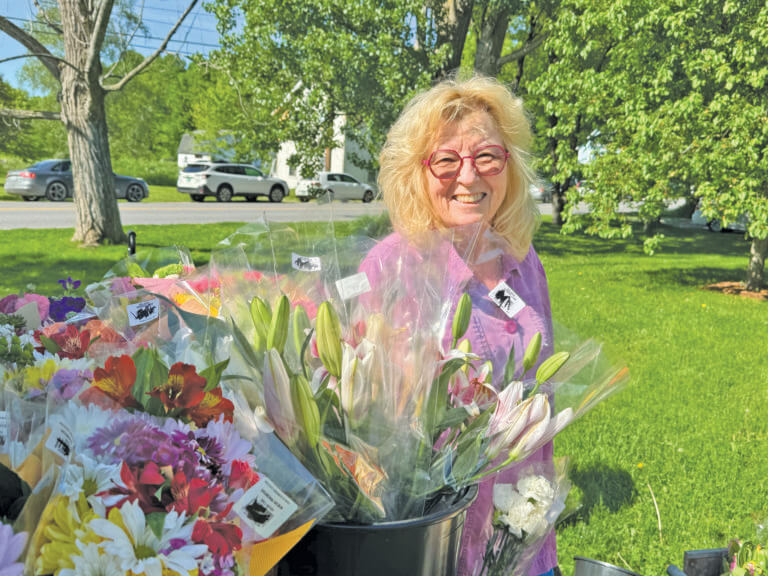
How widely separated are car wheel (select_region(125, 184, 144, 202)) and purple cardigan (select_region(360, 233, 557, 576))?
2147cm

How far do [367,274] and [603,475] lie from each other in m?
3.23

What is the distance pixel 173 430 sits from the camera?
841 millimetres

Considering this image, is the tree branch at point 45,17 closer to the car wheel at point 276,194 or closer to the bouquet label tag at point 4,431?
the bouquet label tag at point 4,431

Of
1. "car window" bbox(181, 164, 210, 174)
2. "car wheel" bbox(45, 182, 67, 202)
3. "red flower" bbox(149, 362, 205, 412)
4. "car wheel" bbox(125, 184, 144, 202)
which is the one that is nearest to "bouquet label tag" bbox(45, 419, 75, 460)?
"red flower" bbox(149, 362, 205, 412)

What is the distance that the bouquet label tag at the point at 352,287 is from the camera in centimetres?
116

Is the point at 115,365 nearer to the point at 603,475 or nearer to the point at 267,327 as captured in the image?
the point at 267,327

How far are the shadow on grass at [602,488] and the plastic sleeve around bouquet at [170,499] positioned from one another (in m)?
2.94

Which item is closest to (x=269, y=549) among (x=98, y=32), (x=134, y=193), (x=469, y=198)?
(x=469, y=198)

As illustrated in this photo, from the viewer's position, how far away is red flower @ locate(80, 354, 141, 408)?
90 cm

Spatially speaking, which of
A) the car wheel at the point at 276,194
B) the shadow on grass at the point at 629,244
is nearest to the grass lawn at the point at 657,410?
the shadow on grass at the point at 629,244

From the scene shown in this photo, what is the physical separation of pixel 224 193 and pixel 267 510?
2488cm

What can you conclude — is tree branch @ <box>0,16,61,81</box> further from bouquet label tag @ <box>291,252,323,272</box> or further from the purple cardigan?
bouquet label tag @ <box>291,252,323,272</box>

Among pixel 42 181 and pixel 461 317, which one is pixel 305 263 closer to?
pixel 461 317

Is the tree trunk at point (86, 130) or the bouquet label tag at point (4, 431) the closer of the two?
the bouquet label tag at point (4, 431)
